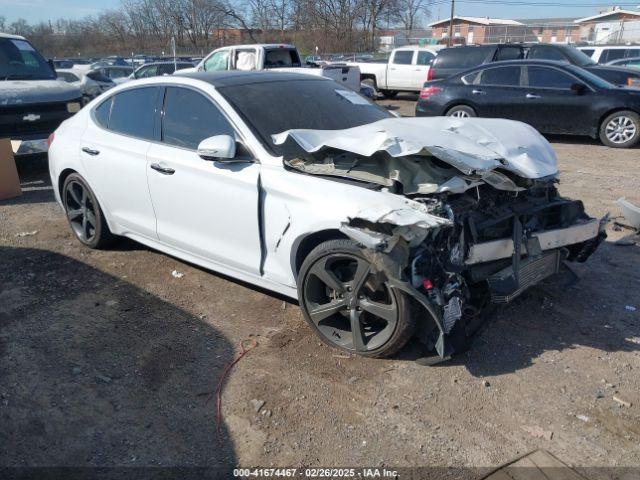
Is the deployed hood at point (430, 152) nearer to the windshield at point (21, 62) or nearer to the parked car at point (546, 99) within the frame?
the parked car at point (546, 99)

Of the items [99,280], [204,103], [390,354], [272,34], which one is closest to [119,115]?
[204,103]

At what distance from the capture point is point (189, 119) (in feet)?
13.9

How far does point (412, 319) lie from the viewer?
3.23 meters

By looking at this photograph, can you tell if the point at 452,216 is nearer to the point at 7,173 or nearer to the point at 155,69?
the point at 7,173

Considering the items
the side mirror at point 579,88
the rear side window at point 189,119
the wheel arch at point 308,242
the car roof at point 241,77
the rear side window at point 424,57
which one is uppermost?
the car roof at point 241,77

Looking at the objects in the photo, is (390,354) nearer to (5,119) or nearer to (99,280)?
(99,280)

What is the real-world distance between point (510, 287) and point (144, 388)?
228cm

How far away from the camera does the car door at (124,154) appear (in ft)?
14.8

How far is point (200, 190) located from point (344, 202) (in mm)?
1255

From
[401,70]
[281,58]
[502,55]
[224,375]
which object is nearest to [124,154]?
[224,375]

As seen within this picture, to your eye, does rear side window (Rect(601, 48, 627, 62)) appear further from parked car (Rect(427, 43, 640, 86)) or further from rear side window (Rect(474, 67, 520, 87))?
rear side window (Rect(474, 67, 520, 87))

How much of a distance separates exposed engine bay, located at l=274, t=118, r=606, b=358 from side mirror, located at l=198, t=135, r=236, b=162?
0.36 metres

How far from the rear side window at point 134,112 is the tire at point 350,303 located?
6.41 ft

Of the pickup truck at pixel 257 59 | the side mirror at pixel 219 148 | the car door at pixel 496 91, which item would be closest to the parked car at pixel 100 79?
the pickup truck at pixel 257 59
